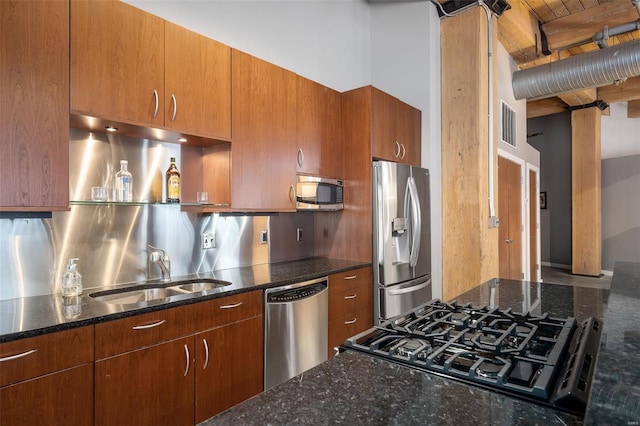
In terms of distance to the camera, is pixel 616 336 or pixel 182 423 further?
pixel 182 423

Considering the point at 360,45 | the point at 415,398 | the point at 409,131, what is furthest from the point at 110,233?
the point at 360,45

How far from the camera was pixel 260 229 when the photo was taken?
3143mm

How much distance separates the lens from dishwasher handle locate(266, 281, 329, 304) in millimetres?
2354

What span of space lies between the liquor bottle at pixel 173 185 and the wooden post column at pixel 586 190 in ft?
26.0

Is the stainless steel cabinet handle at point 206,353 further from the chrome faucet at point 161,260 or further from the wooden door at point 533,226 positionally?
the wooden door at point 533,226

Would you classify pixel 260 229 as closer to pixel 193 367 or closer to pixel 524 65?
pixel 193 367

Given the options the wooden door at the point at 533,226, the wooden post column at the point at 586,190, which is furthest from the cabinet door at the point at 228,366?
the wooden post column at the point at 586,190

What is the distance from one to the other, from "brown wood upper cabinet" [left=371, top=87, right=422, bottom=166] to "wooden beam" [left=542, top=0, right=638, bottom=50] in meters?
2.38

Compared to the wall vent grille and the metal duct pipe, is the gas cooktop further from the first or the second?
the metal duct pipe

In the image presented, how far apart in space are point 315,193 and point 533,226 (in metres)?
4.62

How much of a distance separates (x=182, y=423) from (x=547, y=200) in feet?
30.4

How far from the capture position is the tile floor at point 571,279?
6691mm

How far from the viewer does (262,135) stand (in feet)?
9.12

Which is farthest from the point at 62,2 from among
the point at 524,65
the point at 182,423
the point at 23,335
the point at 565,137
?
the point at 565,137
